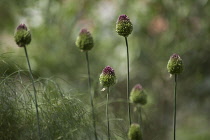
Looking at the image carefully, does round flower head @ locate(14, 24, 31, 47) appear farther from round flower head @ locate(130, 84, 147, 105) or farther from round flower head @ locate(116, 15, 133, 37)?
round flower head @ locate(130, 84, 147, 105)

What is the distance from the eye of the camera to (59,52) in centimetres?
343

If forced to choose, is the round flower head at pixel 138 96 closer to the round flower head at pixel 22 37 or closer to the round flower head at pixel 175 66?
the round flower head at pixel 175 66

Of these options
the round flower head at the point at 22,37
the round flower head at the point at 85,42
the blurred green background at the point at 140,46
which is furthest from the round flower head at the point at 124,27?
the blurred green background at the point at 140,46

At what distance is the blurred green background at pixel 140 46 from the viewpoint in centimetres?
315

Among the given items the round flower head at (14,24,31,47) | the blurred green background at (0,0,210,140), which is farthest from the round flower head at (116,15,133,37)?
the blurred green background at (0,0,210,140)

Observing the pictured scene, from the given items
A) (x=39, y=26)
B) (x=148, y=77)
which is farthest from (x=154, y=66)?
(x=39, y=26)

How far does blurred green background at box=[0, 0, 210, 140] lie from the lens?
315 centimetres

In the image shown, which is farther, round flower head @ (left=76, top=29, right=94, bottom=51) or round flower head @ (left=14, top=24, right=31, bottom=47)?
round flower head @ (left=76, top=29, right=94, bottom=51)

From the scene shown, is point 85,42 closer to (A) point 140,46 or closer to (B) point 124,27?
(B) point 124,27

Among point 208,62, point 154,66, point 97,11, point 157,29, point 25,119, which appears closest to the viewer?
point 25,119

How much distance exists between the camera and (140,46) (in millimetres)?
3393

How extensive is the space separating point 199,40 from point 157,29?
0.52 m

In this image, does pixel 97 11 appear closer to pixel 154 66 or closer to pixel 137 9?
pixel 137 9

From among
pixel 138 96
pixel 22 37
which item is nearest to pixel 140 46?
pixel 138 96
